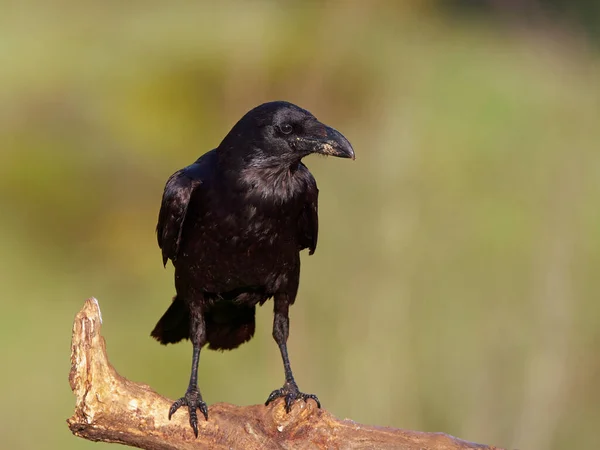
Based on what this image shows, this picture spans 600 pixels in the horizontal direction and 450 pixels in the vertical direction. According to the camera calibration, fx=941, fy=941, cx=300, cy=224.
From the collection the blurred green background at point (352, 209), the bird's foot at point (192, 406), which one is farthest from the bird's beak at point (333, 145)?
the blurred green background at point (352, 209)

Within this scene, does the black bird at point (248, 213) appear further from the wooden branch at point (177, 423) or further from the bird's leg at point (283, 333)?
the wooden branch at point (177, 423)

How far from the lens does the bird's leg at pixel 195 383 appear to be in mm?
3924

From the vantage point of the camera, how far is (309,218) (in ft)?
15.4

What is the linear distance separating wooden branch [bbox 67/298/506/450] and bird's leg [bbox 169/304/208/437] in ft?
0.10

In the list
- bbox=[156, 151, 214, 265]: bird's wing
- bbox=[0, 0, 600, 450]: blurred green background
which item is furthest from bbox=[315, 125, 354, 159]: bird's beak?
bbox=[0, 0, 600, 450]: blurred green background

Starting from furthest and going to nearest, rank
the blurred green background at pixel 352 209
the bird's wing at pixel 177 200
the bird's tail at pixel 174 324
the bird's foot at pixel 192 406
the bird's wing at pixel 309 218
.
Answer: the blurred green background at pixel 352 209
the bird's tail at pixel 174 324
the bird's wing at pixel 309 218
the bird's wing at pixel 177 200
the bird's foot at pixel 192 406

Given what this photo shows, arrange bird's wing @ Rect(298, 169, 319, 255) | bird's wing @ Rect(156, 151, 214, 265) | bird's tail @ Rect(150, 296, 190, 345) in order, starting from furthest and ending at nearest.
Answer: bird's tail @ Rect(150, 296, 190, 345)
bird's wing @ Rect(298, 169, 319, 255)
bird's wing @ Rect(156, 151, 214, 265)

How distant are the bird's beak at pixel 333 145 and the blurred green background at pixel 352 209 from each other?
208 centimetres

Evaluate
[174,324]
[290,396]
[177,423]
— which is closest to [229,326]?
[174,324]

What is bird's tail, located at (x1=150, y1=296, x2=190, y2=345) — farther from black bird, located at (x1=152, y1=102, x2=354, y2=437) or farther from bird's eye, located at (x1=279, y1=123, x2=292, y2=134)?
bird's eye, located at (x1=279, y1=123, x2=292, y2=134)

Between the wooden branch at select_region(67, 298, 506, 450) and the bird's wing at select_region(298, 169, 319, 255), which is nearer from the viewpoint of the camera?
the wooden branch at select_region(67, 298, 506, 450)

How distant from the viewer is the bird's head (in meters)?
4.24

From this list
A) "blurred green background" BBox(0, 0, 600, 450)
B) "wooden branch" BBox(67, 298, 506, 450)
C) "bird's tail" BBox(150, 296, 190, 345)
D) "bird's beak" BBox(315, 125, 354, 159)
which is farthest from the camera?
"blurred green background" BBox(0, 0, 600, 450)

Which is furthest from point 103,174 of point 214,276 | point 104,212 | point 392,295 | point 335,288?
point 214,276
